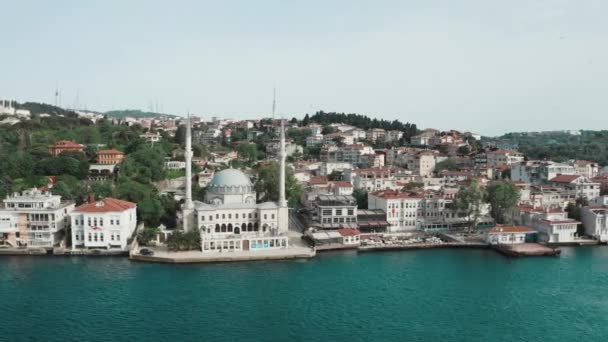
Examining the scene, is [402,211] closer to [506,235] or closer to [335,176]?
[506,235]

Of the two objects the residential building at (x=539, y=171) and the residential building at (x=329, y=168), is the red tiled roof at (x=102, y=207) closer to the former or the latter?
the residential building at (x=329, y=168)

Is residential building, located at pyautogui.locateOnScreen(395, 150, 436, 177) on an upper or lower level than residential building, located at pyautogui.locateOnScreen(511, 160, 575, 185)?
upper

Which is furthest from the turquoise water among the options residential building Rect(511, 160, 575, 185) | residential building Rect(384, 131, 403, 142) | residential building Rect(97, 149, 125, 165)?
residential building Rect(384, 131, 403, 142)

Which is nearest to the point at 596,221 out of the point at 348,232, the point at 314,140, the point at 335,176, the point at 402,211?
the point at 402,211

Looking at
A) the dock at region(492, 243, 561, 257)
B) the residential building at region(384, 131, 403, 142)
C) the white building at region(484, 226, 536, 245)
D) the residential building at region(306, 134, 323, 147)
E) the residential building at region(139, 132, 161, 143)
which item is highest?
the residential building at region(384, 131, 403, 142)

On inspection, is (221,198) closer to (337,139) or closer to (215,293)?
(215,293)

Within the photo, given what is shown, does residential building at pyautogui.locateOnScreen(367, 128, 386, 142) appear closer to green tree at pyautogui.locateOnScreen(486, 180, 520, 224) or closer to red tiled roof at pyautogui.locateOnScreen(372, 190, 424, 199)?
red tiled roof at pyautogui.locateOnScreen(372, 190, 424, 199)

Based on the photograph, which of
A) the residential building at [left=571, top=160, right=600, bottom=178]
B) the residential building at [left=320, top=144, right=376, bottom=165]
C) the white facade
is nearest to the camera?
the white facade
